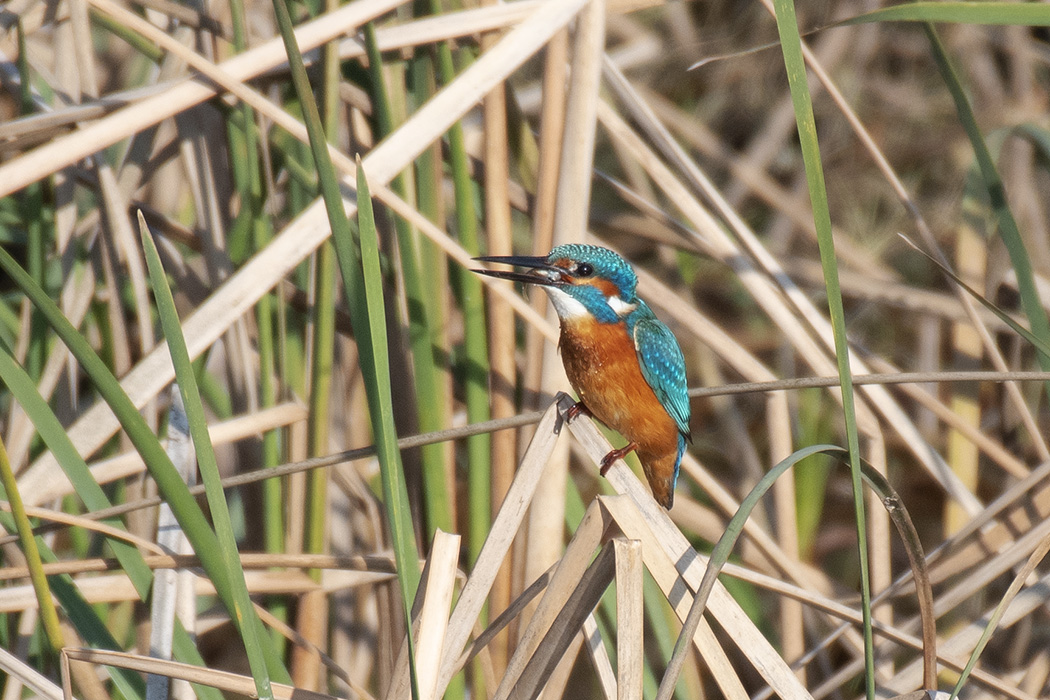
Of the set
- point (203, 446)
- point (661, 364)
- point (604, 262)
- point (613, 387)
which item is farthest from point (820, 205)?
point (661, 364)

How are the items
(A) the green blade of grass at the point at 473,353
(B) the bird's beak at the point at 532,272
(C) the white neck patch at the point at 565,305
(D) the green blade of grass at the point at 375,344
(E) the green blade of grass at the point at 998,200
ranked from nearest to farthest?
(D) the green blade of grass at the point at 375,344 → (E) the green blade of grass at the point at 998,200 → (B) the bird's beak at the point at 532,272 → (A) the green blade of grass at the point at 473,353 → (C) the white neck patch at the point at 565,305

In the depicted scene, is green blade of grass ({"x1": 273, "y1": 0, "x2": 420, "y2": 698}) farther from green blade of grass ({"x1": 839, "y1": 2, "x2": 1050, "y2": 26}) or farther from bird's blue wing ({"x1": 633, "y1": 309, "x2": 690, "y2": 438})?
bird's blue wing ({"x1": 633, "y1": 309, "x2": 690, "y2": 438})

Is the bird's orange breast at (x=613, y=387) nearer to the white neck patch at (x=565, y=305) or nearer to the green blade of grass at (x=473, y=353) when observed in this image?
the white neck patch at (x=565, y=305)

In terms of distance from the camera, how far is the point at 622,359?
7.46 ft

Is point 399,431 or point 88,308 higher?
point 88,308

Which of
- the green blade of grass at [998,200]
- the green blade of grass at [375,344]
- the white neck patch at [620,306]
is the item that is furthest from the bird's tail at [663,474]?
the green blade of grass at [375,344]

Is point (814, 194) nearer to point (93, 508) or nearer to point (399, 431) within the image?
point (93, 508)

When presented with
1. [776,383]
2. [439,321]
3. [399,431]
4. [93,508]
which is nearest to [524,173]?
[439,321]

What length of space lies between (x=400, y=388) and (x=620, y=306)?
59 cm

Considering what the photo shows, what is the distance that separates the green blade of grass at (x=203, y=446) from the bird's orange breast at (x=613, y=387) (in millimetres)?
1154

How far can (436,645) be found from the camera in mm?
1338

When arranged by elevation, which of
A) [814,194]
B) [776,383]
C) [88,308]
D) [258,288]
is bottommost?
[776,383]

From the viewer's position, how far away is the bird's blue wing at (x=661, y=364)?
2.31 meters

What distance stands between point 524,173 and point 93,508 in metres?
1.22
